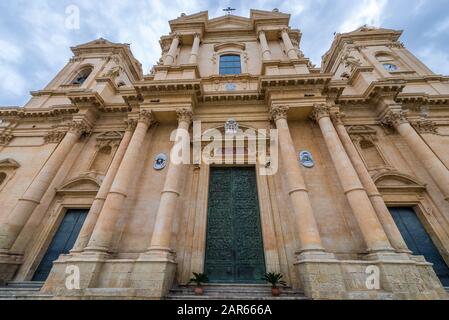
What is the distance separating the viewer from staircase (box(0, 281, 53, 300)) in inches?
239

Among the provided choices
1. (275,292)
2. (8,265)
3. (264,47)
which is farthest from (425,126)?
(8,265)

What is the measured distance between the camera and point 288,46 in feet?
48.3

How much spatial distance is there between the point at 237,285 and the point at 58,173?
1034cm

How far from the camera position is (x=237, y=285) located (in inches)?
294

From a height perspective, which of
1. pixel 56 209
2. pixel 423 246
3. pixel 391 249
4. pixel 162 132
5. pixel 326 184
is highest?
pixel 162 132

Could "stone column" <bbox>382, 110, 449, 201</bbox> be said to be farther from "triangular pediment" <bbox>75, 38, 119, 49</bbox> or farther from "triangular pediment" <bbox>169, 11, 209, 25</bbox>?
"triangular pediment" <bbox>75, 38, 119, 49</bbox>

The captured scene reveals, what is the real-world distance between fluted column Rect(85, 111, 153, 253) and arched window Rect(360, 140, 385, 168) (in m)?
11.7

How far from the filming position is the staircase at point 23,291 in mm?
6077

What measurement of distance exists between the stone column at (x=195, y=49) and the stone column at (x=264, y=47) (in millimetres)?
4709

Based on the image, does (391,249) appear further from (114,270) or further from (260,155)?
(114,270)

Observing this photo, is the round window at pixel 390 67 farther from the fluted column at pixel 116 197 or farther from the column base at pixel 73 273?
the column base at pixel 73 273

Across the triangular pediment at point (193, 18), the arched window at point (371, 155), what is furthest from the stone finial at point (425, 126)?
the triangular pediment at point (193, 18)

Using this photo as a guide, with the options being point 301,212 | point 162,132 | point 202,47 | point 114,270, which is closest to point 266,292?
point 301,212

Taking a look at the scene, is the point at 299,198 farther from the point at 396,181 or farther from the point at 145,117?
the point at 145,117
